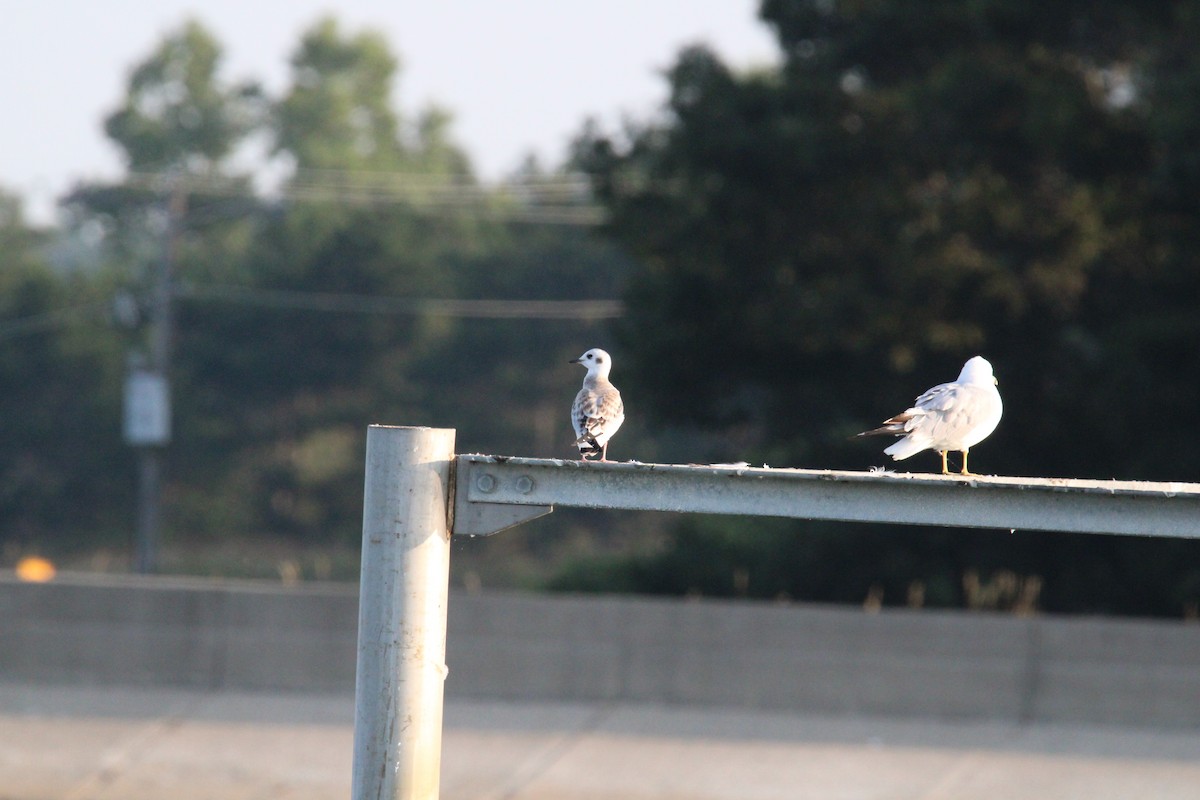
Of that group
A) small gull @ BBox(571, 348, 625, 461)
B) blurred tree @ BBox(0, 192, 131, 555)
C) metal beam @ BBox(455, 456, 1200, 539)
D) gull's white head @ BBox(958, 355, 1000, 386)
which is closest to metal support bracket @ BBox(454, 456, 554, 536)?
metal beam @ BBox(455, 456, 1200, 539)

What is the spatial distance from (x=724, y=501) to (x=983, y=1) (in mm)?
15939

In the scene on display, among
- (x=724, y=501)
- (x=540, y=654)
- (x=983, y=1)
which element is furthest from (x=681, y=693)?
(x=983, y=1)

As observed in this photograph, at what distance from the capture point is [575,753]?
12.9 m

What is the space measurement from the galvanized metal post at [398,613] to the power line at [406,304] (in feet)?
157

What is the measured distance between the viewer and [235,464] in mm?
56531

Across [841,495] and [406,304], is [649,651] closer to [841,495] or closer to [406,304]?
[841,495]

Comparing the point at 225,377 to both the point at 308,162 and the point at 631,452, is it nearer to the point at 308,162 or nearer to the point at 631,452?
the point at 631,452

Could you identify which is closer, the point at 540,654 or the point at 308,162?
the point at 540,654

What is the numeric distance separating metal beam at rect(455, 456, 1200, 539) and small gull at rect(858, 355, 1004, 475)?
2.16 ft

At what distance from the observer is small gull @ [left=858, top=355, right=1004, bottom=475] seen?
7.11 metres

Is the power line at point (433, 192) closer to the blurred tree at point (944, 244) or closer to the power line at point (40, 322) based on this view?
the power line at point (40, 322)

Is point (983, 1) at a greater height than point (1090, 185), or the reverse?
point (983, 1)

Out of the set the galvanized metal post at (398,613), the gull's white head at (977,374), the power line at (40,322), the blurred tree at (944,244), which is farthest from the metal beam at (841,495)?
the power line at (40,322)

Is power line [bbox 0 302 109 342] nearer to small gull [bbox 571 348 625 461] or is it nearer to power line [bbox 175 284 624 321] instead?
power line [bbox 175 284 624 321]
